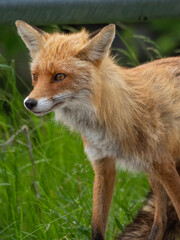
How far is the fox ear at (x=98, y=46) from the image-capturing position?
114 inches

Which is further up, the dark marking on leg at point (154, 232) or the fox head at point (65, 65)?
the fox head at point (65, 65)

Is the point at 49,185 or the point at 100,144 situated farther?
the point at 49,185

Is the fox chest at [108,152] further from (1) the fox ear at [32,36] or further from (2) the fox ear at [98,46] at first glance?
(1) the fox ear at [32,36]

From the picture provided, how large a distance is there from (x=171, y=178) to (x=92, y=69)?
91 centimetres

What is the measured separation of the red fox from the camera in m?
2.96

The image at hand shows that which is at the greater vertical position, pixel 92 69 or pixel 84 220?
pixel 92 69

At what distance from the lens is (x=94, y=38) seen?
9.75 ft

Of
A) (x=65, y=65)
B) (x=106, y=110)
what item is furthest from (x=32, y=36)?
(x=106, y=110)

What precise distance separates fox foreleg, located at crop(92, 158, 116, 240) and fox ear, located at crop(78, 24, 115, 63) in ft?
2.58

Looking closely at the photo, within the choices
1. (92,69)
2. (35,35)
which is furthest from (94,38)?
(35,35)

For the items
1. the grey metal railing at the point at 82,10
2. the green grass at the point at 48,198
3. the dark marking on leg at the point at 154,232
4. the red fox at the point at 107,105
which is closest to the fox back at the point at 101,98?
the red fox at the point at 107,105

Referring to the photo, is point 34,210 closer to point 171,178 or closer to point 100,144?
point 100,144

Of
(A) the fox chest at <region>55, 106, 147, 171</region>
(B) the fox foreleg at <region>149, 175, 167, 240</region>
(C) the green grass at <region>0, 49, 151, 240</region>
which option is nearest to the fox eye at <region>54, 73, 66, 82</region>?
(A) the fox chest at <region>55, 106, 147, 171</region>

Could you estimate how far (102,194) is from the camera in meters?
3.51
